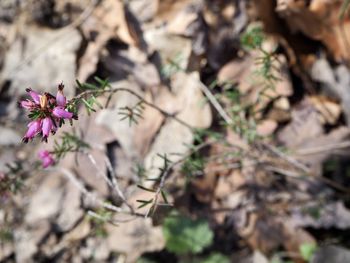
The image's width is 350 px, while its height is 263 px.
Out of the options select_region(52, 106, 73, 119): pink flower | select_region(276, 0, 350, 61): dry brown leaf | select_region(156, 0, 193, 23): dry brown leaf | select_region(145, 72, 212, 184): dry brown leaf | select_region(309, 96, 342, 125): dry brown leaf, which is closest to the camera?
select_region(52, 106, 73, 119): pink flower

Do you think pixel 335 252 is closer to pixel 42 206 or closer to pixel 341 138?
pixel 341 138

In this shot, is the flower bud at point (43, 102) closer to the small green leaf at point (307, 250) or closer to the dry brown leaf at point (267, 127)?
the dry brown leaf at point (267, 127)

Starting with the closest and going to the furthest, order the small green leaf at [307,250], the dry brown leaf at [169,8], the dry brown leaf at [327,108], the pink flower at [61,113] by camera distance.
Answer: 1. the pink flower at [61,113]
2. the small green leaf at [307,250]
3. the dry brown leaf at [327,108]
4. the dry brown leaf at [169,8]

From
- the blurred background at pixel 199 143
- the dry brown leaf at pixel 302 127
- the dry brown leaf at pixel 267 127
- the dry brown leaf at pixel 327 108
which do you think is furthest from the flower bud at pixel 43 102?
the dry brown leaf at pixel 327 108

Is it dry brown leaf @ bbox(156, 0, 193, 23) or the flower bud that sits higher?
the flower bud

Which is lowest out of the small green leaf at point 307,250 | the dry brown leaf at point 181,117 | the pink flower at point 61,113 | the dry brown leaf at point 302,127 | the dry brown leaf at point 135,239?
the small green leaf at point 307,250

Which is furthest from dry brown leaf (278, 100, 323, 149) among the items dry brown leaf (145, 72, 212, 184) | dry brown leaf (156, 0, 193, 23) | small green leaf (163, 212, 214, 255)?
dry brown leaf (156, 0, 193, 23)

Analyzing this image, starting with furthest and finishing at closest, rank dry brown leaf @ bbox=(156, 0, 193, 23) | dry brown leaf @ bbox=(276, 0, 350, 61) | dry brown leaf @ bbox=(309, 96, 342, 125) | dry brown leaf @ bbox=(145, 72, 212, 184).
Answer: dry brown leaf @ bbox=(156, 0, 193, 23)
dry brown leaf @ bbox=(309, 96, 342, 125)
dry brown leaf @ bbox=(145, 72, 212, 184)
dry brown leaf @ bbox=(276, 0, 350, 61)

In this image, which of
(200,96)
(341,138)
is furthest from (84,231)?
(341,138)

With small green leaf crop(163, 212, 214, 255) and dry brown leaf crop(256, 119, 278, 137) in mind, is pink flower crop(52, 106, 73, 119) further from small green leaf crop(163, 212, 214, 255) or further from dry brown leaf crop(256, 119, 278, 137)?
dry brown leaf crop(256, 119, 278, 137)
